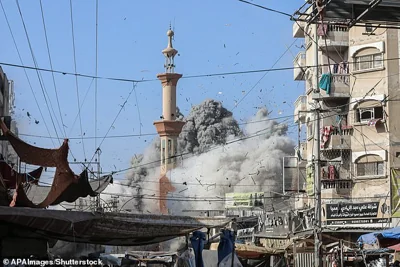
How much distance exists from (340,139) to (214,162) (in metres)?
43.5

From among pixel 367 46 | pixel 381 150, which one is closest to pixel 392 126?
pixel 381 150

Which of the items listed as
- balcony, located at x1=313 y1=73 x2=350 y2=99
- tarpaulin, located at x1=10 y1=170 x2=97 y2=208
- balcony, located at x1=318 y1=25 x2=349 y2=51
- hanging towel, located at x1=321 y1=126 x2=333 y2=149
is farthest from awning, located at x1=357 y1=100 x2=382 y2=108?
tarpaulin, located at x1=10 y1=170 x2=97 y2=208

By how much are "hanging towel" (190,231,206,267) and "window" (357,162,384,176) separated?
21897mm

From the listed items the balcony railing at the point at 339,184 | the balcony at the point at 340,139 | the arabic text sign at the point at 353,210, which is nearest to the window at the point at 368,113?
the balcony at the point at 340,139

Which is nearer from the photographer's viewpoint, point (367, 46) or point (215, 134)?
point (367, 46)

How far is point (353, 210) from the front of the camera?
108 feet

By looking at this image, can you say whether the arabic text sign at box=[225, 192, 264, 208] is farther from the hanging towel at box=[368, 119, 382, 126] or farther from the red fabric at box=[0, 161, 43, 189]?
the red fabric at box=[0, 161, 43, 189]

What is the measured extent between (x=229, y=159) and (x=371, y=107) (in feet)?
147

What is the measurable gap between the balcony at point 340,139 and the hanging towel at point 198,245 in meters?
23.0

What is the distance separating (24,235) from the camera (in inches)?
518

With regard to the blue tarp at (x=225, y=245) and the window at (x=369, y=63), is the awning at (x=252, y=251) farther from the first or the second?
the window at (x=369, y=63)

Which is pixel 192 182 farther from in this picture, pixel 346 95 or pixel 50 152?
pixel 50 152

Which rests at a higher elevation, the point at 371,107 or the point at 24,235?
the point at 371,107

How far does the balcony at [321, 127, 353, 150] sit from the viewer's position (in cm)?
3655
